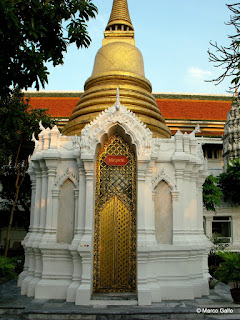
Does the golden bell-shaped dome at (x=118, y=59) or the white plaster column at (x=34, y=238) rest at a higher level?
the golden bell-shaped dome at (x=118, y=59)

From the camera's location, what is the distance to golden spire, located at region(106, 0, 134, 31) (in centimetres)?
1129

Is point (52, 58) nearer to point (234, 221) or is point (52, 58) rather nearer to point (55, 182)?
point (55, 182)

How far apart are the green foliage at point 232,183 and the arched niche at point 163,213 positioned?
33.3 feet

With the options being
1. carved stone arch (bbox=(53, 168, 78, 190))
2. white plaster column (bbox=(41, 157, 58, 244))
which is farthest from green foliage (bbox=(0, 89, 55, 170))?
carved stone arch (bbox=(53, 168, 78, 190))

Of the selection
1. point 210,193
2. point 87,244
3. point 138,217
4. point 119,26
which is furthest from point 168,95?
point 87,244

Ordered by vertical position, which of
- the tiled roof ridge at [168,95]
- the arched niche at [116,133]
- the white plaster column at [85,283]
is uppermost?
the tiled roof ridge at [168,95]

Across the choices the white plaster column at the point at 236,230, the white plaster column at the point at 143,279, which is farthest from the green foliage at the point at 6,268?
the white plaster column at the point at 236,230

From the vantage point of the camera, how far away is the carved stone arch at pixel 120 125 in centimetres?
707

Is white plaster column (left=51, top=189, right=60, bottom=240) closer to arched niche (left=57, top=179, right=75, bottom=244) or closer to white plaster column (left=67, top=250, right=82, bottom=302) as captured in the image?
arched niche (left=57, top=179, right=75, bottom=244)

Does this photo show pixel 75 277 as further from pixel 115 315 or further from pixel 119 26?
pixel 119 26

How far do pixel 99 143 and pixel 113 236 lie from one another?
207 centimetres

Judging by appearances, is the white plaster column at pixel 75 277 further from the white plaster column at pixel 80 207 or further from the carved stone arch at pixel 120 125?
the carved stone arch at pixel 120 125

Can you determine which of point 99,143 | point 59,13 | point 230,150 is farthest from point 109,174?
point 230,150

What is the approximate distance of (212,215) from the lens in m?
17.7
